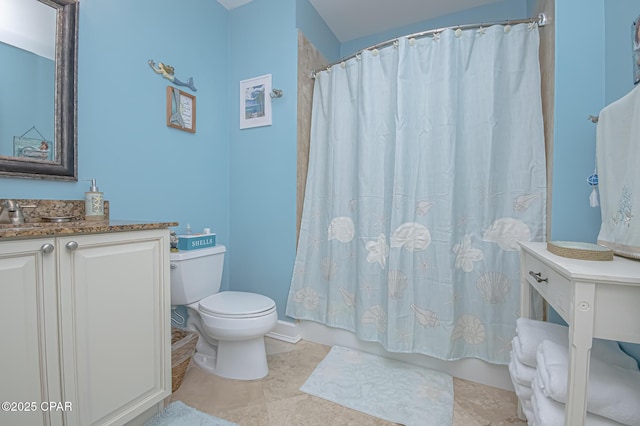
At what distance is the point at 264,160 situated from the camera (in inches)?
80.0

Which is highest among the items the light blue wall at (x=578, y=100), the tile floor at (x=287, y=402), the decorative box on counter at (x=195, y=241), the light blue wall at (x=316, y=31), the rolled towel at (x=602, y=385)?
Result: the light blue wall at (x=316, y=31)

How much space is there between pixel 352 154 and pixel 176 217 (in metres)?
1.22

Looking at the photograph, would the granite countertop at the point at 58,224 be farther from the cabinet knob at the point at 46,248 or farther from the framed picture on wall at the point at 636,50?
the framed picture on wall at the point at 636,50

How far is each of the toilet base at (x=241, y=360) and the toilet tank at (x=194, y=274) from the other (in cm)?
33

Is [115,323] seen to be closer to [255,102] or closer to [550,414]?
[550,414]

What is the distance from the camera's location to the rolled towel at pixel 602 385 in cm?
72

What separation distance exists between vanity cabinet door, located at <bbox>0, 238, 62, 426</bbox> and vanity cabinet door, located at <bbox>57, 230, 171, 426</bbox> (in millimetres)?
31

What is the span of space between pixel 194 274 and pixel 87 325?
0.68 metres

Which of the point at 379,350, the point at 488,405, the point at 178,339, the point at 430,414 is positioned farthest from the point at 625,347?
the point at 178,339

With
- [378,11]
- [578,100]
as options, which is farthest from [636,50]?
[378,11]

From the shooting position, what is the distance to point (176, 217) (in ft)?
5.81

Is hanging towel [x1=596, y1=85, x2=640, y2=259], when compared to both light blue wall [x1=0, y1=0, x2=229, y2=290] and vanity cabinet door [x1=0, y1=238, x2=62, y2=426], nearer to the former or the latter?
vanity cabinet door [x1=0, y1=238, x2=62, y2=426]

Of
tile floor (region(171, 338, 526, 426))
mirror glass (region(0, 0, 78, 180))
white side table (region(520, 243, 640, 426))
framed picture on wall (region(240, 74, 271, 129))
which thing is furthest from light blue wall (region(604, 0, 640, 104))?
mirror glass (region(0, 0, 78, 180))

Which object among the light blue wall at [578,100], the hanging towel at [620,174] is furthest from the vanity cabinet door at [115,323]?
the light blue wall at [578,100]
